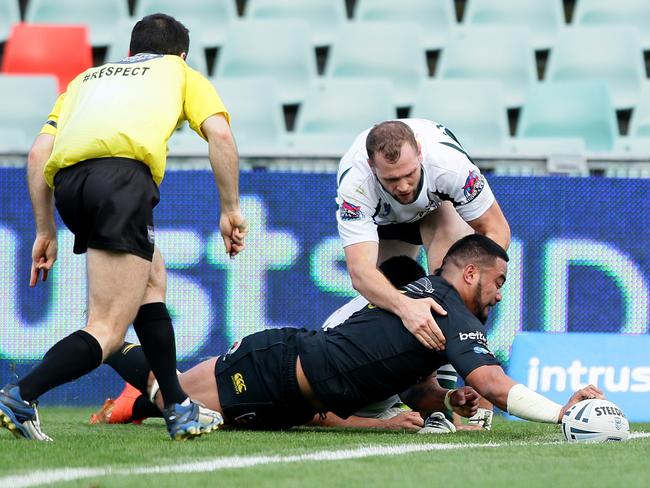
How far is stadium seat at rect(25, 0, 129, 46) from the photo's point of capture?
9.95m

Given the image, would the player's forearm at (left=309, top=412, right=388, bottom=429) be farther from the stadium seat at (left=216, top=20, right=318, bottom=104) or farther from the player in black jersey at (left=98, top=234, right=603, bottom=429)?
the stadium seat at (left=216, top=20, right=318, bottom=104)

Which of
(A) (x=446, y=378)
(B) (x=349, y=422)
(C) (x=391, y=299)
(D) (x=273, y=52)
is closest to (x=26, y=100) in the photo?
(D) (x=273, y=52)

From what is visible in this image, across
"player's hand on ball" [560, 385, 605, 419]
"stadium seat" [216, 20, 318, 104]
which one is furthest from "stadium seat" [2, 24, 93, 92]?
"player's hand on ball" [560, 385, 605, 419]

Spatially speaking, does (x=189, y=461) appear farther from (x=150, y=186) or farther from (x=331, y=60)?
(x=331, y=60)

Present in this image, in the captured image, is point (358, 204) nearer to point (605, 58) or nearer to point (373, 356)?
point (373, 356)

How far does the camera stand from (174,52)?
4570 millimetres

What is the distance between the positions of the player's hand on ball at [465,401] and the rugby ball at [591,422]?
0.43 metres

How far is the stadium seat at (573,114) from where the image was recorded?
9.02 meters

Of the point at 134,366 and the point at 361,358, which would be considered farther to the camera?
the point at 134,366

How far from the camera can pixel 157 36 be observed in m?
→ 4.54

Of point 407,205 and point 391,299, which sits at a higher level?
point 407,205

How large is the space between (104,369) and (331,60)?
407cm

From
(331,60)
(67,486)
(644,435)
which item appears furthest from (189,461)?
(331,60)

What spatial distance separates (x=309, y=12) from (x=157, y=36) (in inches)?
231
